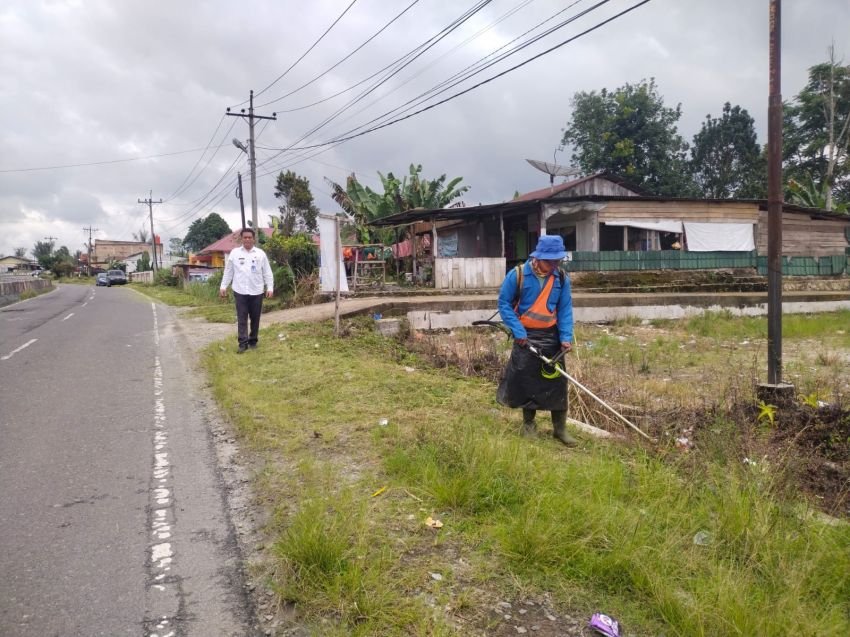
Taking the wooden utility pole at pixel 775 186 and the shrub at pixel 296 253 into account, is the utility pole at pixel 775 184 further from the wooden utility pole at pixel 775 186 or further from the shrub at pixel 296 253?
the shrub at pixel 296 253

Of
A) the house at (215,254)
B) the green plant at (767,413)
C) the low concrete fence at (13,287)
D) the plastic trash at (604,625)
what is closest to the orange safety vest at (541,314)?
the green plant at (767,413)

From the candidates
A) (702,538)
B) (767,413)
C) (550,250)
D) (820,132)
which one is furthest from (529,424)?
(820,132)

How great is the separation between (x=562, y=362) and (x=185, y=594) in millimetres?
3357

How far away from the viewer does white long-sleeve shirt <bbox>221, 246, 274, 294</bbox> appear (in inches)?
342

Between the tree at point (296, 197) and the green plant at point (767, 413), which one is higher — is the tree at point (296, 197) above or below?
above

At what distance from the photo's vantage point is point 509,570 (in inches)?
108

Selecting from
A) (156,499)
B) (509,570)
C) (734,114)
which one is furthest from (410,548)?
(734,114)

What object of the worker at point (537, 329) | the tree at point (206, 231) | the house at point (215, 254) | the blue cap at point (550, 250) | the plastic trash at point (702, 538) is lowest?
the plastic trash at point (702, 538)

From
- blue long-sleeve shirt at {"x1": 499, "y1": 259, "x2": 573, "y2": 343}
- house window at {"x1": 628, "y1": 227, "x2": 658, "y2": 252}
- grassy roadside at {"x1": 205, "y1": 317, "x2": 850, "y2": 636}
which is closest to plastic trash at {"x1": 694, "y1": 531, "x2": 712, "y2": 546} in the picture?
grassy roadside at {"x1": 205, "y1": 317, "x2": 850, "y2": 636}

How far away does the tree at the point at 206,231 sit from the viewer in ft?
267

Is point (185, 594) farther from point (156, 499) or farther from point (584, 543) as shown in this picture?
point (584, 543)

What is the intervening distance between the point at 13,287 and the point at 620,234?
28072mm

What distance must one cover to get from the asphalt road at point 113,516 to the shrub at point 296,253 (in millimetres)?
11610

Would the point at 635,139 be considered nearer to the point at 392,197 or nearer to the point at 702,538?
the point at 392,197
